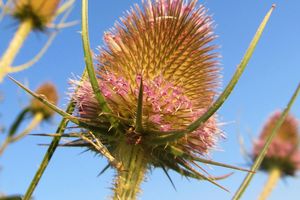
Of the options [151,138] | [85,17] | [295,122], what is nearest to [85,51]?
[85,17]

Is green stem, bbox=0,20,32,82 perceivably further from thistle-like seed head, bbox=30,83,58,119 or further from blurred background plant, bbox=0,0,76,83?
thistle-like seed head, bbox=30,83,58,119

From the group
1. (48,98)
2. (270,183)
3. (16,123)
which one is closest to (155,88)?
(270,183)

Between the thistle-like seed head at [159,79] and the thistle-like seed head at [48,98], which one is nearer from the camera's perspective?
the thistle-like seed head at [159,79]

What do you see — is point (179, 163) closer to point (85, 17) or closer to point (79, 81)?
point (79, 81)

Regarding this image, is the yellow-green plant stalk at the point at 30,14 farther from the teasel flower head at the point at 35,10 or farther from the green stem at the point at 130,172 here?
the green stem at the point at 130,172

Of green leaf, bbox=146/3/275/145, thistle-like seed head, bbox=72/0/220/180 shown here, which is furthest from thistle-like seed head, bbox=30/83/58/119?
green leaf, bbox=146/3/275/145

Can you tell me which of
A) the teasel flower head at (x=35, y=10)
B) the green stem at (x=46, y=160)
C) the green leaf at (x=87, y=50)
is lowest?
the green stem at (x=46, y=160)

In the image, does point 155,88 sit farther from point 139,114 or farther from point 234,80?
point 234,80

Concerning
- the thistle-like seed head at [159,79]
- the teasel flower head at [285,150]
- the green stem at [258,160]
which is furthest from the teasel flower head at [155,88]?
the teasel flower head at [285,150]
